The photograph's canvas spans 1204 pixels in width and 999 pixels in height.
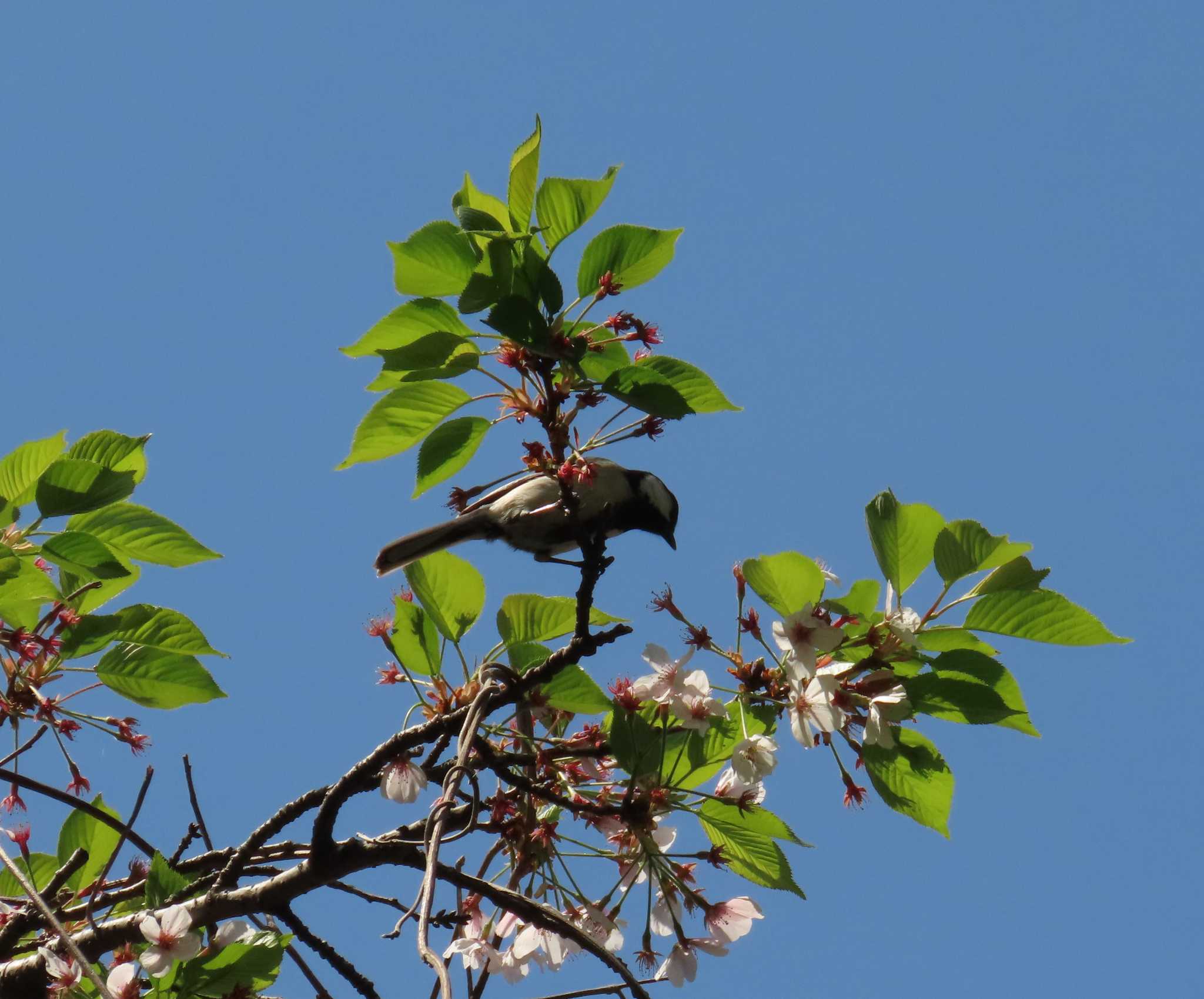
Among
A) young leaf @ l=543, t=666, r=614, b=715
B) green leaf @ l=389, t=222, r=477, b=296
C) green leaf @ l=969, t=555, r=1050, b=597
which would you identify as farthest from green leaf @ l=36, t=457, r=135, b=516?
green leaf @ l=969, t=555, r=1050, b=597

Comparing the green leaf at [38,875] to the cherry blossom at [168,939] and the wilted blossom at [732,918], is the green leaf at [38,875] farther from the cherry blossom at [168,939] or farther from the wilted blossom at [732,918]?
the wilted blossom at [732,918]

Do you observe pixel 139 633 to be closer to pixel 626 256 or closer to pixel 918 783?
pixel 626 256

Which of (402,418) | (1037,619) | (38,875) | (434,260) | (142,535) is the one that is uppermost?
(434,260)

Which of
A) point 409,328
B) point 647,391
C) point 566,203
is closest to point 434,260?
point 409,328

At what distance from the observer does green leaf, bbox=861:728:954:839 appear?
3.57 metres

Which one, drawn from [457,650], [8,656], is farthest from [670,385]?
[8,656]

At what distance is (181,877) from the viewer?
10.9ft

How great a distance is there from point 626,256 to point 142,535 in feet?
6.06

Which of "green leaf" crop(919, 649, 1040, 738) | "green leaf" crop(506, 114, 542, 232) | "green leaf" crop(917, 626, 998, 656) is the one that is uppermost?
"green leaf" crop(506, 114, 542, 232)

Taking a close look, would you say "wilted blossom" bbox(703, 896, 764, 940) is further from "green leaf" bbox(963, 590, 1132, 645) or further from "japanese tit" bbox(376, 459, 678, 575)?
"japanese tit" bbox(376, 459, 678, 575)

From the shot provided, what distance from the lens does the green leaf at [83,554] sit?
371 cm

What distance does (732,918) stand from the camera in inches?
141

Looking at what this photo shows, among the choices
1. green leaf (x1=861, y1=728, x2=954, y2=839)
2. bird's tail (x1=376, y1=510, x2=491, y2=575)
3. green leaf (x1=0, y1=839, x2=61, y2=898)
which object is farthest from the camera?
bird's tail (x1=376, y1=510, x2=491, y2=575)

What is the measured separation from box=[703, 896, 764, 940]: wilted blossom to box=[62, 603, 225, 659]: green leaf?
177 centimetres
